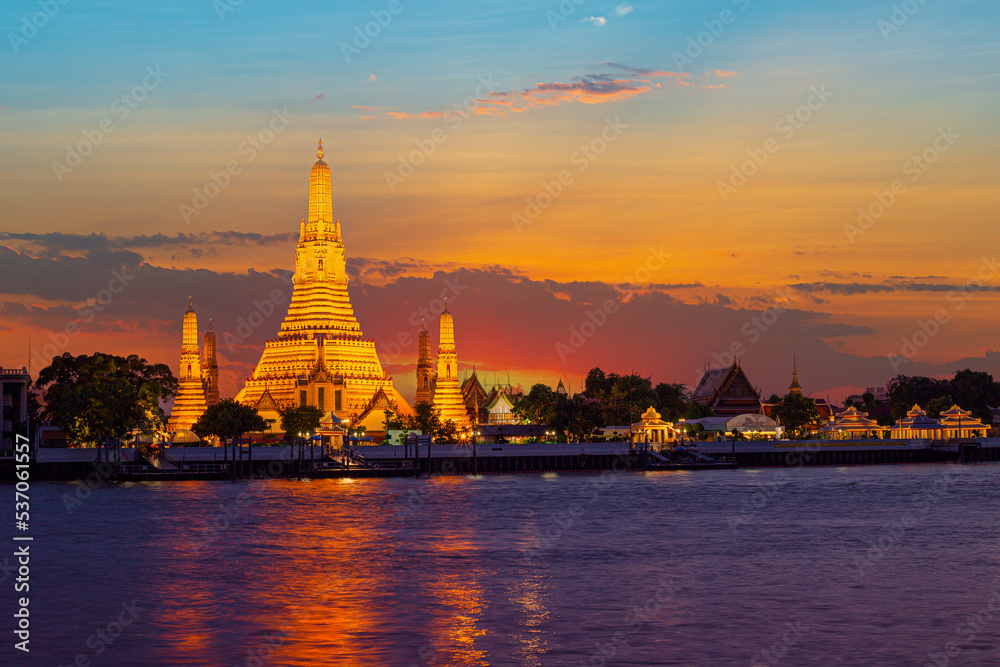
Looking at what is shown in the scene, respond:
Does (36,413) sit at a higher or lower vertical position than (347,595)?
higher

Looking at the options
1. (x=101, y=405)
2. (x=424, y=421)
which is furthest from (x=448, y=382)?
(x=101, y=405)

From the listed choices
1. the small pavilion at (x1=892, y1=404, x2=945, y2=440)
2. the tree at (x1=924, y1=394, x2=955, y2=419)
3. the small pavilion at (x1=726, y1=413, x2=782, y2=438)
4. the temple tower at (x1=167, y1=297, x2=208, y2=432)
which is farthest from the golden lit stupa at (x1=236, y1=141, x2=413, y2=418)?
the tree at (x1=924, y1=394, x2=955, y2=419)

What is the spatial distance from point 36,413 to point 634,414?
204 ft

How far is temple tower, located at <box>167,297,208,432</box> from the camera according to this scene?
133750 millimetres

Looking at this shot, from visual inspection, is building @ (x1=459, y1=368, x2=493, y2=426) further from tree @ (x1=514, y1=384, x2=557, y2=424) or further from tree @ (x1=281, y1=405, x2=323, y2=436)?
tree @ (x1=281, y1=405, x2=323, y2=436)

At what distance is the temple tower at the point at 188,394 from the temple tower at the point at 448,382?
81.5ft

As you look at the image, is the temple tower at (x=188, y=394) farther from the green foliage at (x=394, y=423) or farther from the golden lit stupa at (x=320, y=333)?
the green foliage at (x=394, y=423)

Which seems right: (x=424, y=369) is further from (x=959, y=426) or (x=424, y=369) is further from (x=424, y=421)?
(x=959, y=426)

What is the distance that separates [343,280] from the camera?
143 meters

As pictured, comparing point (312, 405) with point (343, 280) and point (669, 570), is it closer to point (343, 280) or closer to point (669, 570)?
point (343, 280)

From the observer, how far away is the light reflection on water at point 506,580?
30.3 m

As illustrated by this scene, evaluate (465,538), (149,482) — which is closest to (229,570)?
(465,538)

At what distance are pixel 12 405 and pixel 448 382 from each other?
162 ft

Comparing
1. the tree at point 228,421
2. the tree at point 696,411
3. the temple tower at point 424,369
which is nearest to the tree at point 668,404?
the tree at point 696,411
